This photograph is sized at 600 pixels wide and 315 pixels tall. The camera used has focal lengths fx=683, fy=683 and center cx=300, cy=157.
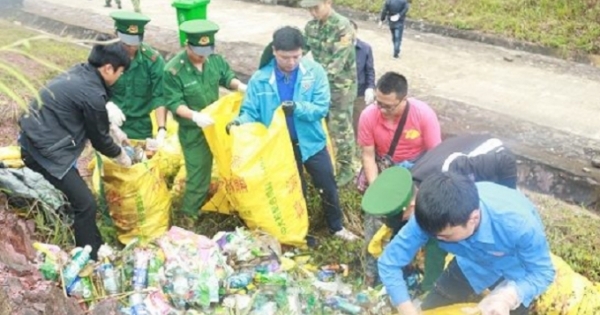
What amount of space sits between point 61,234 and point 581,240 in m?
2.85

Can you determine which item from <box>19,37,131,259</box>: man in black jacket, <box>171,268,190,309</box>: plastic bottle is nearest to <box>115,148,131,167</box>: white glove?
<box>19,37,131,259</box>: man in black jacket

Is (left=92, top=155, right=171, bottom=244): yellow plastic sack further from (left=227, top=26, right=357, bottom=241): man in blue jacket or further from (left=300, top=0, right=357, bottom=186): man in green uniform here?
(left=300, top=0, right=357, bottom=186): man in green uniform

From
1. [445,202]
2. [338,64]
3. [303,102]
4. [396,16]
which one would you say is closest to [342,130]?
[338,64]

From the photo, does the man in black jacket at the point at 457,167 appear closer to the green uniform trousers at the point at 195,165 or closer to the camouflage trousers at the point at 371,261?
the camouflage trousers at the point at 371,261

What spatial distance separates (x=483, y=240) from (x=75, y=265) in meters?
1.75

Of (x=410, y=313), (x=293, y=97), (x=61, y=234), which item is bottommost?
(x=61, y=234)

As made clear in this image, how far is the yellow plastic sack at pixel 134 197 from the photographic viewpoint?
368cm

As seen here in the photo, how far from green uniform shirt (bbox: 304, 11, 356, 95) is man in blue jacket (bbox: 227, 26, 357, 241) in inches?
29.6

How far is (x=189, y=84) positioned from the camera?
394 centimetres

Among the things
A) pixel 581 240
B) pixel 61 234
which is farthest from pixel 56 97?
pixel 581 240

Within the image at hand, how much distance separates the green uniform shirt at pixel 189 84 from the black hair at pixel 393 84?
3.84ft

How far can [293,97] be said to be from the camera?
3709mm

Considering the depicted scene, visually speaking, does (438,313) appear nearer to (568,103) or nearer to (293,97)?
(293,97)

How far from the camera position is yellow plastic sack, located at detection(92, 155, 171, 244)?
3676mm
